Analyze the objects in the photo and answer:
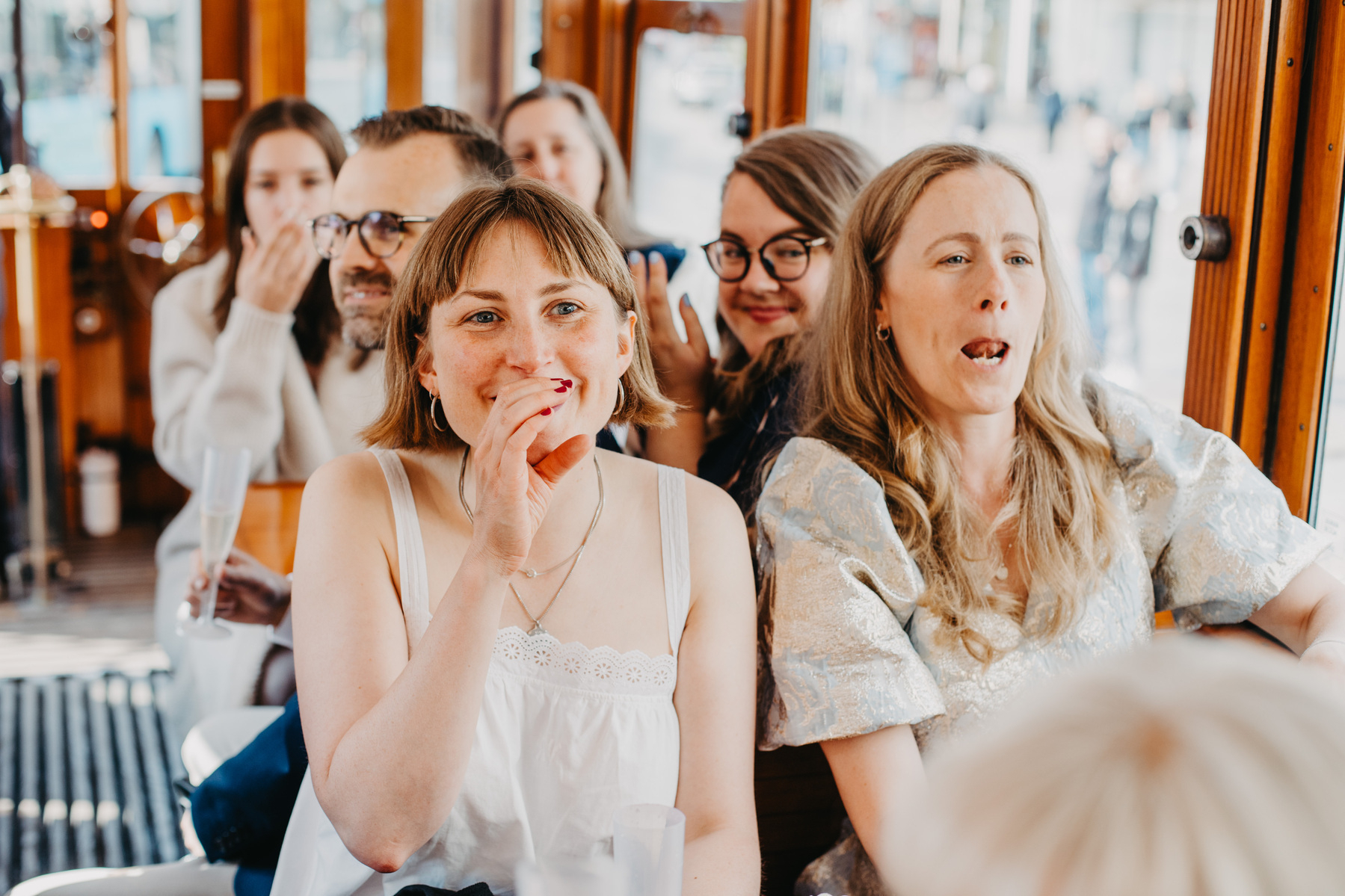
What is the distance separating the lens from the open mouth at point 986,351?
4.52 feet

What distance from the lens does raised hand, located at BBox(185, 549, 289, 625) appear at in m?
1.74

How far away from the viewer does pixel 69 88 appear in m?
4.71

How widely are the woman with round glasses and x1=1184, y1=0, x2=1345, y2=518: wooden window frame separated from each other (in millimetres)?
557

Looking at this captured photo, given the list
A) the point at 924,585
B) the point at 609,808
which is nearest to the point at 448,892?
the point at 609,808

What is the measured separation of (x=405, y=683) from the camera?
1.09 meters

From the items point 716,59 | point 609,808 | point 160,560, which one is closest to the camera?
point 609,808

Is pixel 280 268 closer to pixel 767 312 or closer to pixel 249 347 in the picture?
pixel 249 347

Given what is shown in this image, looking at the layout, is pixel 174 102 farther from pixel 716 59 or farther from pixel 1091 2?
pixel 1091 2

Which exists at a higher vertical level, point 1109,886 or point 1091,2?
point 1091,2

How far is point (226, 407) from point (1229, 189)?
1.91 meters

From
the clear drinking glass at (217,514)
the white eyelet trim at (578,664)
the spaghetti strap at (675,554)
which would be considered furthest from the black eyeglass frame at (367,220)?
the white eyelet trim at (578,664)

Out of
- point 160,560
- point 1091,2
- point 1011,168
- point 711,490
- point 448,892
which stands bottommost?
point 160,560

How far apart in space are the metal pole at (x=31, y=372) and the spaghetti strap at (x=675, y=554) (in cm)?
353

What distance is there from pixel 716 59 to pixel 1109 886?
3.04 metres
